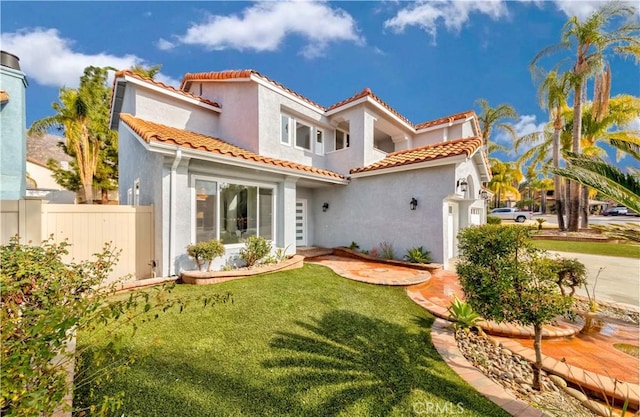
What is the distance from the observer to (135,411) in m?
3.16

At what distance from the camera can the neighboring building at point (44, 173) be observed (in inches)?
1102

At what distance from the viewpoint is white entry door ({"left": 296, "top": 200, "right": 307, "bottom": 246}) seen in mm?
15703

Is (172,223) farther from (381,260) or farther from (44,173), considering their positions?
(44,173)

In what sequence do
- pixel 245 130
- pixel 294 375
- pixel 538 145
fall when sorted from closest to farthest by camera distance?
1. pixel 294 375
2. pixel 245 130
3. pixel 538 145

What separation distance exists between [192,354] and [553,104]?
30.9 metres

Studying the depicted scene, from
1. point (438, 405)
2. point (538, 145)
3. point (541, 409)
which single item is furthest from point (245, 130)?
point (538, 145)

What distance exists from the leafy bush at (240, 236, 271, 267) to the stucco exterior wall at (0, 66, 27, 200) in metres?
7.19

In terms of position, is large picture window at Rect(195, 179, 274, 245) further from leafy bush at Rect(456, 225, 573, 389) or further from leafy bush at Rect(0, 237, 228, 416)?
leafy bush at Rect(456, 225, 573, 389)

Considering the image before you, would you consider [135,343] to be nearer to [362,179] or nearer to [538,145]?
[362,179]

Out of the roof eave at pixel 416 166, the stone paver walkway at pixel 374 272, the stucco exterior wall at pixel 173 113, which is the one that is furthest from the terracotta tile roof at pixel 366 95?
the stone paver walkway at pixel 374 272

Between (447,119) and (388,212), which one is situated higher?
(447,119)

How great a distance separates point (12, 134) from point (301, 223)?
1205 cm

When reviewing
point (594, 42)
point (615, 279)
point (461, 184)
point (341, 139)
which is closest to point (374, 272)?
point (461, 184)

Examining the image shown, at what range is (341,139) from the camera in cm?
1727
